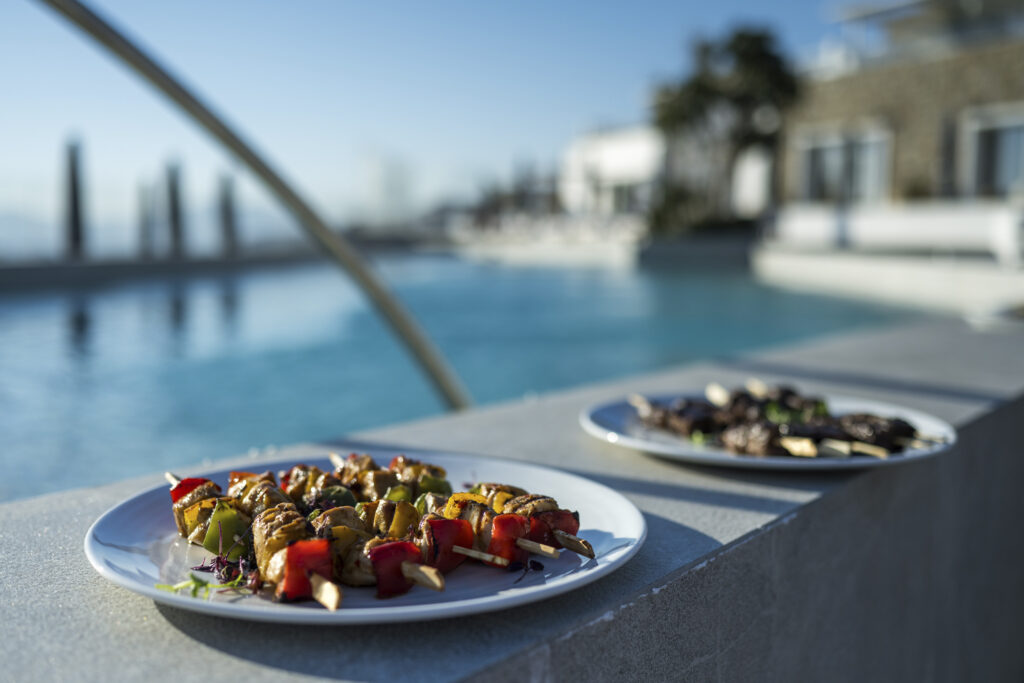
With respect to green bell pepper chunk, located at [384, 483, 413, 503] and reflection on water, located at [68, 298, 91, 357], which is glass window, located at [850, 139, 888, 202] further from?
green bell pepper chunk, located at [384, 483, 413, 503]

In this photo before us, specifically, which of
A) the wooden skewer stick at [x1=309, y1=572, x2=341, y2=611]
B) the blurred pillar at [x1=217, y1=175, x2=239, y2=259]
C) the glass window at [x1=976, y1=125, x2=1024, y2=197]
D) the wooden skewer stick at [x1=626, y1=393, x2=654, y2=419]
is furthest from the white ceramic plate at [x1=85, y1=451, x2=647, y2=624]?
the glass window at [x1=976, y1=125, x2=1024, y2=197]

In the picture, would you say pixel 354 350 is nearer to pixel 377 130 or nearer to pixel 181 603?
pixel 181 603

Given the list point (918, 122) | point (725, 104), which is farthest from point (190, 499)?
point (725, 104)

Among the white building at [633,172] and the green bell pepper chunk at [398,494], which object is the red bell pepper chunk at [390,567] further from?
the white building at [633,172]

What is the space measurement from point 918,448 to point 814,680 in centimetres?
44

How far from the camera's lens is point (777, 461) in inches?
54.1

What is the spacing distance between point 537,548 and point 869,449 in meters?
0.78

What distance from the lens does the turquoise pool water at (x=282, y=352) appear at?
5.87m

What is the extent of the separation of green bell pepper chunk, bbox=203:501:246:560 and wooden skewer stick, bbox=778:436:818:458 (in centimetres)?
92

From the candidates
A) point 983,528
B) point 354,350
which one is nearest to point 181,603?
A: point 983,528

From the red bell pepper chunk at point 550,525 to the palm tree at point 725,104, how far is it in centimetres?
2475

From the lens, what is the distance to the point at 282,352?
30.7 feet

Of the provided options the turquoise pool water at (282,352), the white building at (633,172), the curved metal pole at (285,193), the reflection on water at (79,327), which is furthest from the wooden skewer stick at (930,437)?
the white building at (633,172)

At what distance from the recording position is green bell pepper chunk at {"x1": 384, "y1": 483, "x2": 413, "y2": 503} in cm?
101
